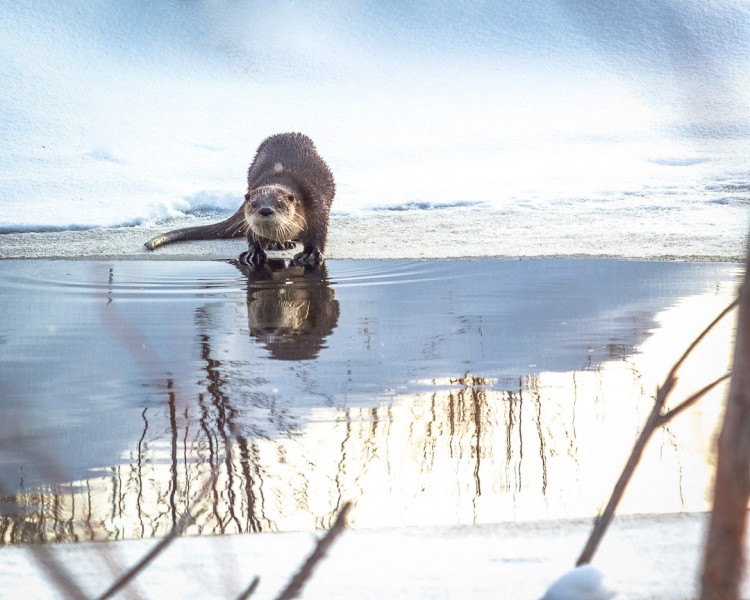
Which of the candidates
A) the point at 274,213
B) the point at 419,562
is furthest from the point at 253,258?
the point at 419,562

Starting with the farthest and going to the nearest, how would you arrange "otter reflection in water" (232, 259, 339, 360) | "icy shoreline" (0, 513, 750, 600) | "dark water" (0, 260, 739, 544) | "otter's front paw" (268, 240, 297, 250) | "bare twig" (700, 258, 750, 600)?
"otter's front paw" (268, 240, 297, 250) → "otter reflection in water" (232, 259, 339, 360) → "dark water" (0, 260, 739, 544) → "icy shoreline" (0, 513, 750, 600) → "bare twig" (700, 258, 750, 600)

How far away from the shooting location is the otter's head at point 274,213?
6836 millimetres

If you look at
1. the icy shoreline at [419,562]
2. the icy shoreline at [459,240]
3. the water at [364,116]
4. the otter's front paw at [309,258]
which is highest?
the water at [364,116]

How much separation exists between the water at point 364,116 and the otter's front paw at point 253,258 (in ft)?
6.30

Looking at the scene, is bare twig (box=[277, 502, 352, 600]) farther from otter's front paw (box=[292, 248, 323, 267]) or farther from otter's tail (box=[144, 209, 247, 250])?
otter's tail (box=[144, 209, 247, 250])

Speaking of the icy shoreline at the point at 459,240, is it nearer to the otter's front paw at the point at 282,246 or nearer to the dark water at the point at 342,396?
the otter's front paw at the point at 282,246

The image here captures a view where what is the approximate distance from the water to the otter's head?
1788 mm

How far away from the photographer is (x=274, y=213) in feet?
22.5

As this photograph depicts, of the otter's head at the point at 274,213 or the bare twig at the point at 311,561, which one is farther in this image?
the otter's head at the point at 274,213

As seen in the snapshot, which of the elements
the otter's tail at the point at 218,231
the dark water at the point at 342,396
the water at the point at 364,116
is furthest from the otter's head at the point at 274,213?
the water at the point at 364,116

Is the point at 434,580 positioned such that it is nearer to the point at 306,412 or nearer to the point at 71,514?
the point at 71,514

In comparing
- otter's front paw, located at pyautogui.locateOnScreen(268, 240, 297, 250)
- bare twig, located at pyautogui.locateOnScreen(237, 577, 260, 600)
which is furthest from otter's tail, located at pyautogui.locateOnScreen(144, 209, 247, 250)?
bare twig, located at pyautogui.locateOnScreen(237, 577, 260, 600)

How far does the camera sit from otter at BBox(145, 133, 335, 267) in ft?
22.5

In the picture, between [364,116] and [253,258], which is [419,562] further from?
[364,116]
